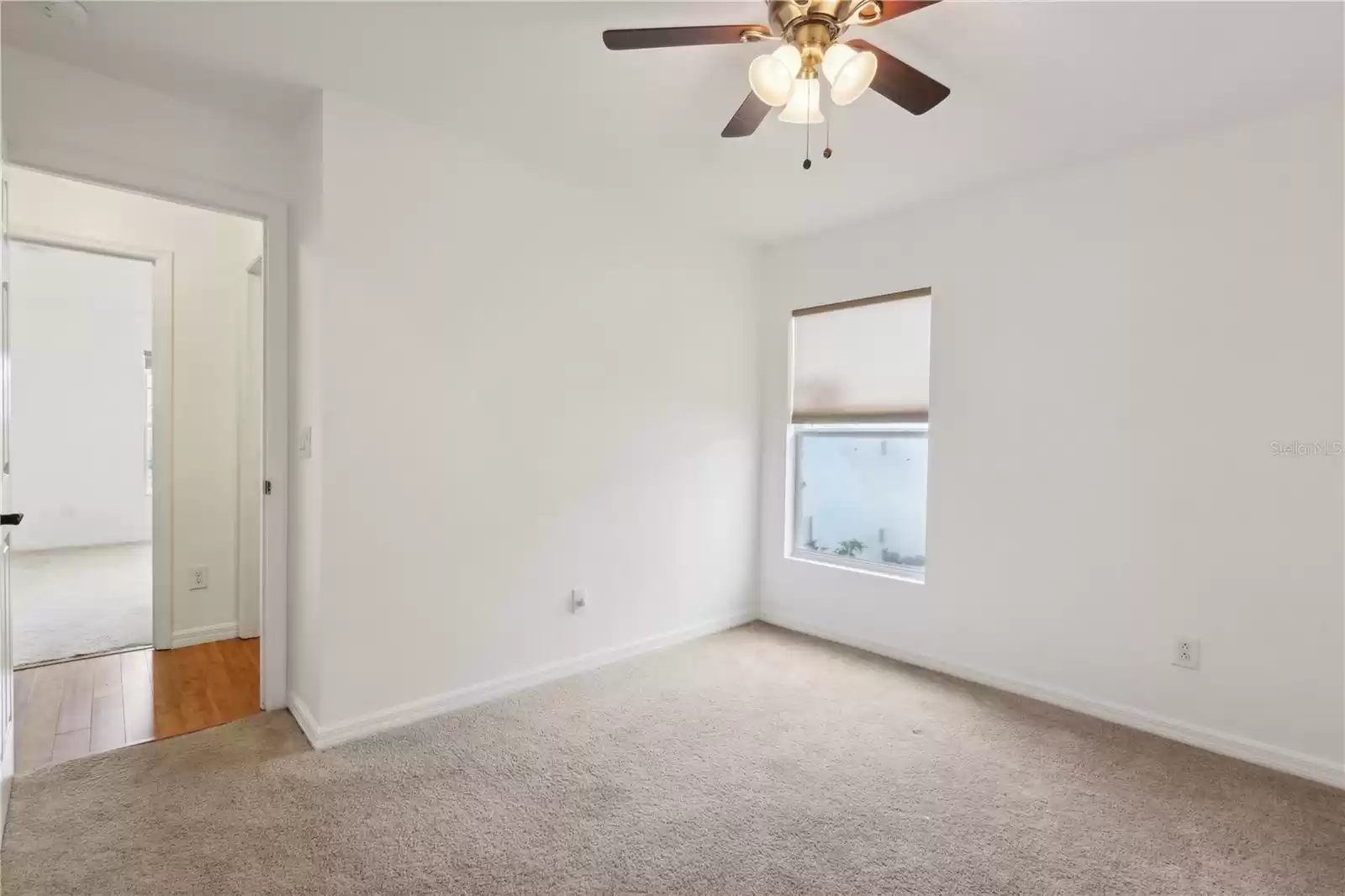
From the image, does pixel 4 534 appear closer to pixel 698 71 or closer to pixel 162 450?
pixel 162 450

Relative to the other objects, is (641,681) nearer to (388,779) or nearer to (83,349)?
(388,779)

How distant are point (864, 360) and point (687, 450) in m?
1.09

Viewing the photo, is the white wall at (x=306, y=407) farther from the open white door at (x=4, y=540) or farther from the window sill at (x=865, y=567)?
the window sill at (x=865, y=567)

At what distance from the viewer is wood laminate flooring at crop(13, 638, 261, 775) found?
249cm

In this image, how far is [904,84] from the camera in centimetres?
188

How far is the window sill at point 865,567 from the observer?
3.51m

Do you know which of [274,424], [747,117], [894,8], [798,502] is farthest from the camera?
[798,502]

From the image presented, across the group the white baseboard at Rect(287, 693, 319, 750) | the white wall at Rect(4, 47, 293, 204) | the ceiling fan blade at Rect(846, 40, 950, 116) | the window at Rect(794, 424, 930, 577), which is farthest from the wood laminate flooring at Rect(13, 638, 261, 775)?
the ceiling fan blade at Rect(846, 40, 950, 116)

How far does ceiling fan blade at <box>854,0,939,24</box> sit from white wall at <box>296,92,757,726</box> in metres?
1.71

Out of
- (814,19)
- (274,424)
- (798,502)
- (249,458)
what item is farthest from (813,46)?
(249,458)

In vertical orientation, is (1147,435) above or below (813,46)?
below

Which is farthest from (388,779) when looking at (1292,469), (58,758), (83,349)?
(83,349)

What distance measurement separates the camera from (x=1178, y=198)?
2.62 m

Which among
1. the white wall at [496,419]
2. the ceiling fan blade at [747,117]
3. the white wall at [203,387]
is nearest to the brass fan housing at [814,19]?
the ceiling fan blade at [747,117]
